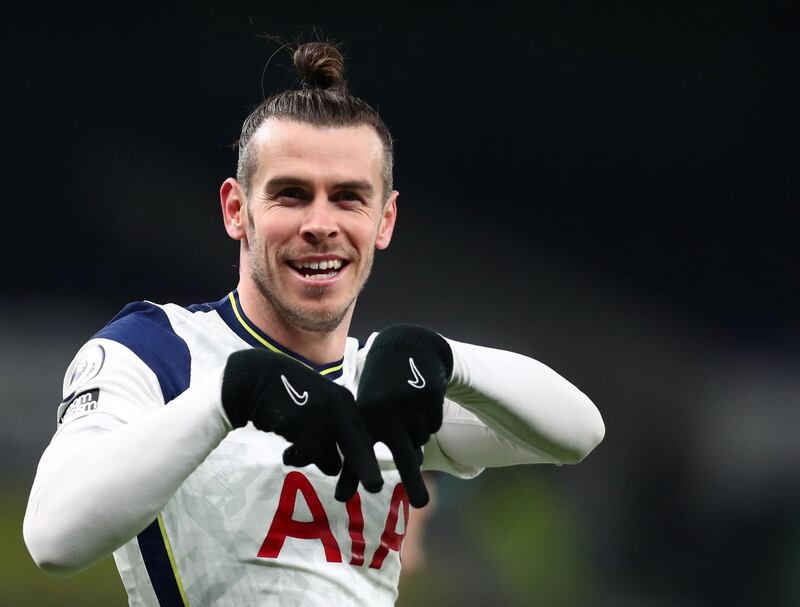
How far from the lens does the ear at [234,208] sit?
192 cm

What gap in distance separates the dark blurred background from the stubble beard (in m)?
2.03

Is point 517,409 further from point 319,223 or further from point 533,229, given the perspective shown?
point 533,229

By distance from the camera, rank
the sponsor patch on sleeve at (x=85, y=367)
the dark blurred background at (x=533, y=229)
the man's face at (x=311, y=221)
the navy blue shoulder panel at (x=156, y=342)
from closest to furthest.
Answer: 1. the sponsor patch on sleeve at (x=85, y=367)
2. the navy blue shoulder panel at (x=156, y=342)
3. the man's face at (x=311, y=221)
4. the dark blurred background at (x=533, y=229)

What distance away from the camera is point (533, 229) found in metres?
4.15

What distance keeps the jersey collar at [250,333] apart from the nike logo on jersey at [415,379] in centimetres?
45

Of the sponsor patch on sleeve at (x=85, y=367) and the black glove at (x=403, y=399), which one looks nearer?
the black glove at (x=403, y=399)

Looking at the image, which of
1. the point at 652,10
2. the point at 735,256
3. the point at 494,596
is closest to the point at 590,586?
the point at 494,596

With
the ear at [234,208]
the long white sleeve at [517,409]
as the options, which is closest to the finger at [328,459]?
the long white sleeve at [517,409]

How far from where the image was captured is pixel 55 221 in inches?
154

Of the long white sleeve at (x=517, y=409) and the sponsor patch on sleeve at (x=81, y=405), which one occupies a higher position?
the long white sleeve at (x=517, y=409)

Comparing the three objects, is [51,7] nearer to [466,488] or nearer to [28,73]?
[28,73]

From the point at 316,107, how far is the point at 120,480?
32.0 inches

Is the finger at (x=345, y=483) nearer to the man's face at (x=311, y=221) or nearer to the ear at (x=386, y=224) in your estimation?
the man's face at (x=311, y=221)

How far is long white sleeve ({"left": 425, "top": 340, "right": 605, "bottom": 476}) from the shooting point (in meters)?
1.65
